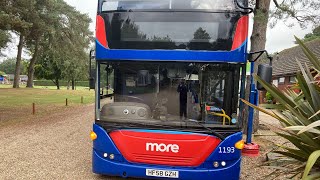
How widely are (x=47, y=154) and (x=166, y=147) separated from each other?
4.07m

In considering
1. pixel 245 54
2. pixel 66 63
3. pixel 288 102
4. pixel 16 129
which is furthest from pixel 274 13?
pixel 66 63

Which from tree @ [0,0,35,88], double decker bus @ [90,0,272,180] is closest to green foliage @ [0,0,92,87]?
tree @ [0,0,35,88]

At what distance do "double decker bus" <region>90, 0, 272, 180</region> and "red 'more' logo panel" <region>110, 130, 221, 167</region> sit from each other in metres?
0.02

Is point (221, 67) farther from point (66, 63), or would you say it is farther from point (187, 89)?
point (66, 63)

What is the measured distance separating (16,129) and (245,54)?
982cm

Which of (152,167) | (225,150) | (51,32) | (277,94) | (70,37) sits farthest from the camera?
(70,37)

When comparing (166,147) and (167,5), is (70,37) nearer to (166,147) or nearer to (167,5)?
(167,5)

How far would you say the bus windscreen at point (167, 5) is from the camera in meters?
5.79

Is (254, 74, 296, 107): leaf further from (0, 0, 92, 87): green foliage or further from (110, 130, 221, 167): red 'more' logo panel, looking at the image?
(0, 0, 92, 87): green foliage

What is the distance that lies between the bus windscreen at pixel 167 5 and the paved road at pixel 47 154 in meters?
2.88

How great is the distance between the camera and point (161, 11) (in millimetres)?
5871

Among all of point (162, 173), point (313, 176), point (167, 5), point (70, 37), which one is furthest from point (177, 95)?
point (70, 37)

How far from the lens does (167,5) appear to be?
588 centimetres

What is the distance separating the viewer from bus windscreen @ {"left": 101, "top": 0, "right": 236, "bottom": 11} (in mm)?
5793
